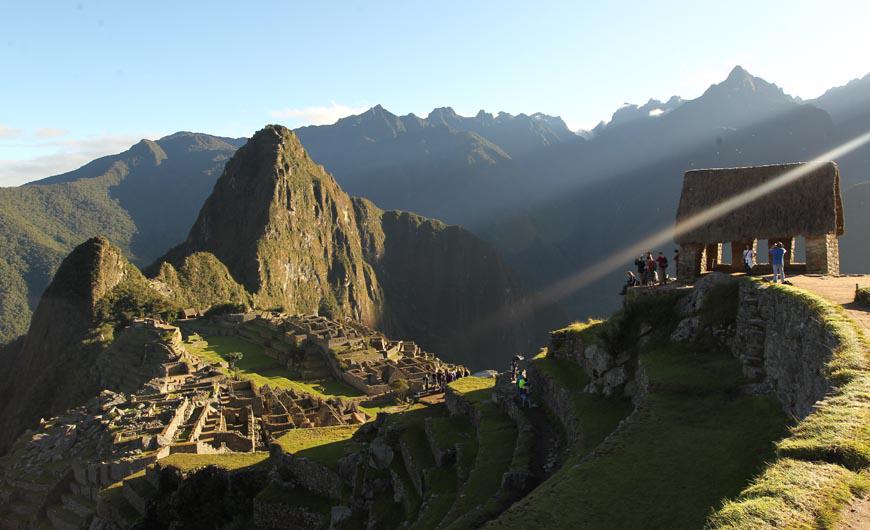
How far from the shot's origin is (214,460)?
2197 cm

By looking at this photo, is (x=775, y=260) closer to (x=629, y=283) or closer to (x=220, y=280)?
(x=629, y=283)

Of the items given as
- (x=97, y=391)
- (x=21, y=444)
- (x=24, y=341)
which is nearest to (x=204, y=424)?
(x=21, y=444)

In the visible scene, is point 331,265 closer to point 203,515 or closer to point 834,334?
point 203,515

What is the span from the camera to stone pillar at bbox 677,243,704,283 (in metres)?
18.0

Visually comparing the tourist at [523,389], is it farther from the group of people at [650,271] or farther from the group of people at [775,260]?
the group of people at [775,260]

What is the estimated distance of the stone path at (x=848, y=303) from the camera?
17.1ft

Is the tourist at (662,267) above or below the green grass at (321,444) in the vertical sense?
above

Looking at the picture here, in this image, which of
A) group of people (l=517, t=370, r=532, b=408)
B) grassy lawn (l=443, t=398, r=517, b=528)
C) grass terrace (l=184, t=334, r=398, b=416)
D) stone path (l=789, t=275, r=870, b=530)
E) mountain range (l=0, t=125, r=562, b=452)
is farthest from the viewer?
mountain range (l=0, t=125, r=562, b=452)

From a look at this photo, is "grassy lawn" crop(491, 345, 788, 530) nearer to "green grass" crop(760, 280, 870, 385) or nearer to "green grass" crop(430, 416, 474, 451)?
"green grass" crop(760, 280, 870, 385)

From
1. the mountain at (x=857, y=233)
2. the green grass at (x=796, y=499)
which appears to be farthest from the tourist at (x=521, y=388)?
the mountain at (x=857, y=233)

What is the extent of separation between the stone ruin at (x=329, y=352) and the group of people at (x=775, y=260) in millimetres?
26806

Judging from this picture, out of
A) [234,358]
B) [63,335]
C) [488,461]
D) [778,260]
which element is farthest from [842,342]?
[63,335]

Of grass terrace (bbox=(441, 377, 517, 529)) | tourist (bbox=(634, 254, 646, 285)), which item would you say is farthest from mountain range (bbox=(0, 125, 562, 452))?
tourist (bbox=(634, 254, 646, 285))

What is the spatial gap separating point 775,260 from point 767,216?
3502 millimetres
